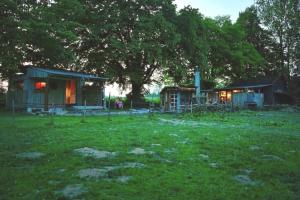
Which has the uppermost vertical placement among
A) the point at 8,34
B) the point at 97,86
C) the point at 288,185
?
the point at 8,34

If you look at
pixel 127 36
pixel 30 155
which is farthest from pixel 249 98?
pixel 30 155

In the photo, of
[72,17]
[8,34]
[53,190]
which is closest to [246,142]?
[53,190]

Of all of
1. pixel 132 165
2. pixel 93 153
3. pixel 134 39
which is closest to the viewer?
pixel 132 165

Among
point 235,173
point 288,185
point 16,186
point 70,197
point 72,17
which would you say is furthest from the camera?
point 72,17

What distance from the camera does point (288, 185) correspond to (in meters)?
8.23

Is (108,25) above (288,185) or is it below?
above

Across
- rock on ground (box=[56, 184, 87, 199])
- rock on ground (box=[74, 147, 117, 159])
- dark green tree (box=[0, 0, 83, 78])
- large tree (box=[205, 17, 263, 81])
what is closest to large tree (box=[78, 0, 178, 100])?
dark green tree (box=[0, 0, 83, 78])

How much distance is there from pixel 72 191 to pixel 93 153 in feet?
12.6

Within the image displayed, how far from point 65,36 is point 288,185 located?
29176 millimetres

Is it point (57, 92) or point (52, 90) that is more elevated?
point (52, 90)

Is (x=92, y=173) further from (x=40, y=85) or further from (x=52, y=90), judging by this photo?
(x=52, y=90)

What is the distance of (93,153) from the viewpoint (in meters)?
11.1

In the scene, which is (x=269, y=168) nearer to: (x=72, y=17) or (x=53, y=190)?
(x=53, y=190)

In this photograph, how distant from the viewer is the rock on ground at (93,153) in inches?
422
